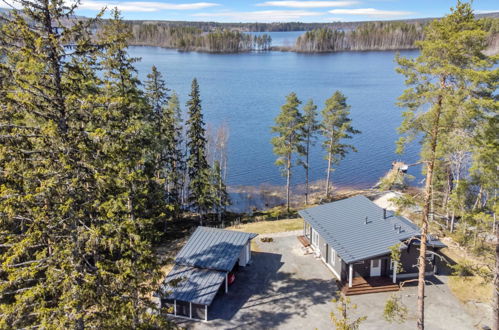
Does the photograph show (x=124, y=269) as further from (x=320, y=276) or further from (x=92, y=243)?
(x=320, y=276)

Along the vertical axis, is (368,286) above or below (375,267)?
below

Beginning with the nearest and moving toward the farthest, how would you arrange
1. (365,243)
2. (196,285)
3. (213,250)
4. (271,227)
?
(196,285), (365,243), (213,250), (271,227)

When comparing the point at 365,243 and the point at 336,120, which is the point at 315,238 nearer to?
the point at 365,243

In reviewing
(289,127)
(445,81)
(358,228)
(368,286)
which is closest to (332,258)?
(358,228)

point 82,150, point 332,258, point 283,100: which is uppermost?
point 82,150

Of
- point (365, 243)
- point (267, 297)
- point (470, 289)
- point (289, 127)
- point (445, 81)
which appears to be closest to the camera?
point (445, 81)

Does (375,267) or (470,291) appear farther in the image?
(375,267)

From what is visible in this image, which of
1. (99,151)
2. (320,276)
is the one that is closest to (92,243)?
(99,151)
